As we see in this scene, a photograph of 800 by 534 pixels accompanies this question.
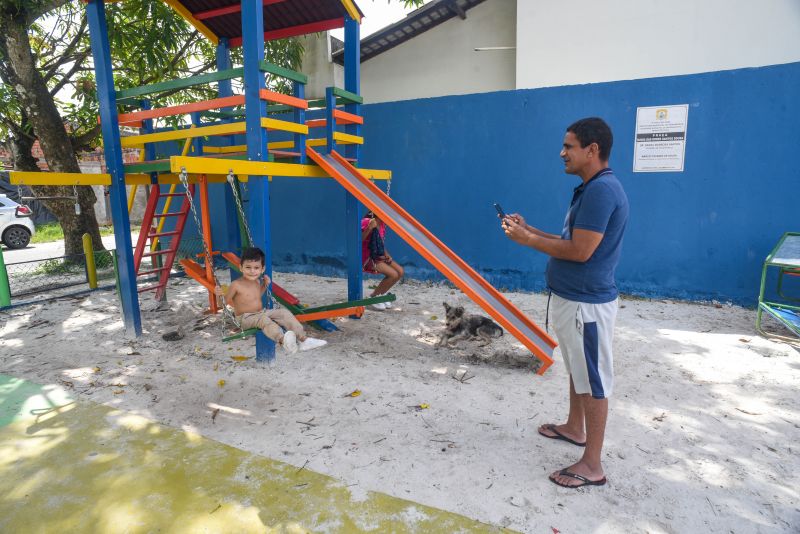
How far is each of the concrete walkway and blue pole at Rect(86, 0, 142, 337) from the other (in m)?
1.77

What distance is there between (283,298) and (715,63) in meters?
8.55

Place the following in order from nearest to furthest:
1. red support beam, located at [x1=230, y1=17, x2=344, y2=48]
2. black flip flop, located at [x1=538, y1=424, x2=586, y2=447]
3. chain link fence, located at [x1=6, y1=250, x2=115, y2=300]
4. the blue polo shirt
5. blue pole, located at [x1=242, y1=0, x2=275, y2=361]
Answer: the blue polo shirt → black flip flop, located at [x1=538, y1=424, x2=586, y2=447] → blue pole, located at [x1=242, y1=0, x2=275, y2=361] → red support beam, located at [x1=230, y1=17, x2=344, y2=48] → chain link fence, located at [x1=6, y1=250, x2=115, y2=300]

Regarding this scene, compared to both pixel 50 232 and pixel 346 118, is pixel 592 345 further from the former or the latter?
pixel 50 232

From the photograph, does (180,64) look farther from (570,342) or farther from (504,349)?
(570,342)

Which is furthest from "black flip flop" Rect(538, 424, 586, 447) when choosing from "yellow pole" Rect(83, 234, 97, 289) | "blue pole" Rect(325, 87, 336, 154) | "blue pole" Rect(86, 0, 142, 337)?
"yellow pole" Rect(83, 234, 97, 289)

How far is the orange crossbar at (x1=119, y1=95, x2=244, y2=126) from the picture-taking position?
12.4 ft

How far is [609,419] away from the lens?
3.06m

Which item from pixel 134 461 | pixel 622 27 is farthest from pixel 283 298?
pixel 622 27

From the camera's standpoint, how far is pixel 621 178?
5832mm

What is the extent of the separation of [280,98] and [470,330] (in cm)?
278

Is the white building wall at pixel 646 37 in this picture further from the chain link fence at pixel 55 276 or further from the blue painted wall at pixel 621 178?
the chain link fence at pixel 55 276

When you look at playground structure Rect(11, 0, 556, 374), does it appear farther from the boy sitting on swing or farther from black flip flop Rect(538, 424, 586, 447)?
black flip flop Rect(538, 424, 586, 447)

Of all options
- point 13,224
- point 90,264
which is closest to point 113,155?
point 90,264

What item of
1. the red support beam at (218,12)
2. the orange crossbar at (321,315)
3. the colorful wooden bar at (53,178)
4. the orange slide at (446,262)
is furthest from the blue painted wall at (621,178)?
the colorful wooden bar at (53,178)
